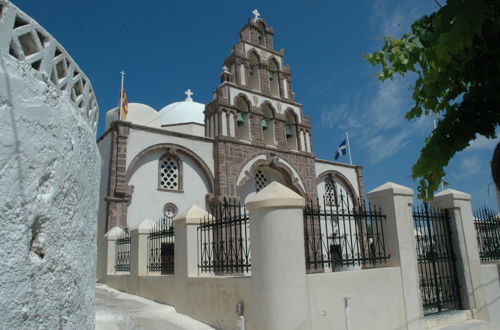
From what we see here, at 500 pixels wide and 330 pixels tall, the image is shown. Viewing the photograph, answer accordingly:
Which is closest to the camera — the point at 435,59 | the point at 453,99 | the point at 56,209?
the point at 435,59

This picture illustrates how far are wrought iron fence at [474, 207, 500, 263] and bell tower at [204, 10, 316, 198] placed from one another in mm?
9955

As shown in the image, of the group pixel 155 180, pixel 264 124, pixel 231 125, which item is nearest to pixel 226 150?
pixel 231 125

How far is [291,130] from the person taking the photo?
69.4 ft

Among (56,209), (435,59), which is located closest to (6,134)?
(56,209)

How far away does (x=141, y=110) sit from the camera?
811 inches

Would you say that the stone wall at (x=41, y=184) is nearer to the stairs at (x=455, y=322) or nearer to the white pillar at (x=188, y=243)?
the white pillar at (x=188, y=243)

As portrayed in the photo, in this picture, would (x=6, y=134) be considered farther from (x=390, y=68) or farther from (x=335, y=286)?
(x=335, y=286)

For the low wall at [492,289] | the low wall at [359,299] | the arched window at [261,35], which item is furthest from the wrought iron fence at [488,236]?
the arched window at [261,35]

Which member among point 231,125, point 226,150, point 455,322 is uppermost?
point 231,125

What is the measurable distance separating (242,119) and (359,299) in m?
13.6

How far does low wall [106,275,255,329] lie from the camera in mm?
6245

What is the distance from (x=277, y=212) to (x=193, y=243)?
249 cm

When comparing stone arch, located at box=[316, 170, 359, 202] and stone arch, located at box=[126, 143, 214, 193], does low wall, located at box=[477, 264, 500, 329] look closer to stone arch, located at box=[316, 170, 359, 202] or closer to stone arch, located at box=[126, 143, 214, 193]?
stone arch, located at box=[126, 143, 214, 193]

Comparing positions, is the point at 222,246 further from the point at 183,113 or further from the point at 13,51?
the point at 183,113
